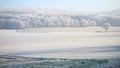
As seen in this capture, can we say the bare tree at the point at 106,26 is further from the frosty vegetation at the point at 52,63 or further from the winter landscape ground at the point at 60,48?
the frosty vegetation at the point at 52,63

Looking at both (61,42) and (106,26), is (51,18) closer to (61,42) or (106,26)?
(61,42)

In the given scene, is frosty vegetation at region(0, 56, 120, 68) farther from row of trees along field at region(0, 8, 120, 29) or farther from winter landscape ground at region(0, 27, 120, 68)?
row of trees along field at region(0, 8, 120, 29)

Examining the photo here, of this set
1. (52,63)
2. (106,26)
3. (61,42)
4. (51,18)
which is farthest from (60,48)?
(106,26)

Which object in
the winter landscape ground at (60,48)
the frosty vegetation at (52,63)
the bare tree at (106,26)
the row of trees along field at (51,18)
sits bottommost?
the frosty vegetation at (52,63)

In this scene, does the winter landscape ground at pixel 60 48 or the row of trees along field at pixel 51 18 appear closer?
the winter landscape ground at pixel 60 48

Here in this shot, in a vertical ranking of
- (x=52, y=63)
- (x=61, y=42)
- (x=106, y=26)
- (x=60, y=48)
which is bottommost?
(x=52, y=63)

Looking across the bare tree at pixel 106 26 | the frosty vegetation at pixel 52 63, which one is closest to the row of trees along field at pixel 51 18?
the bare tree at pixel 106 26

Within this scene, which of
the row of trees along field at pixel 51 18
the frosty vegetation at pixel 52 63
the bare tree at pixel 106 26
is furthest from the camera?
the bare tree at pixel 106 26

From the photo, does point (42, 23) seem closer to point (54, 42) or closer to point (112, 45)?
point (54, 42)
